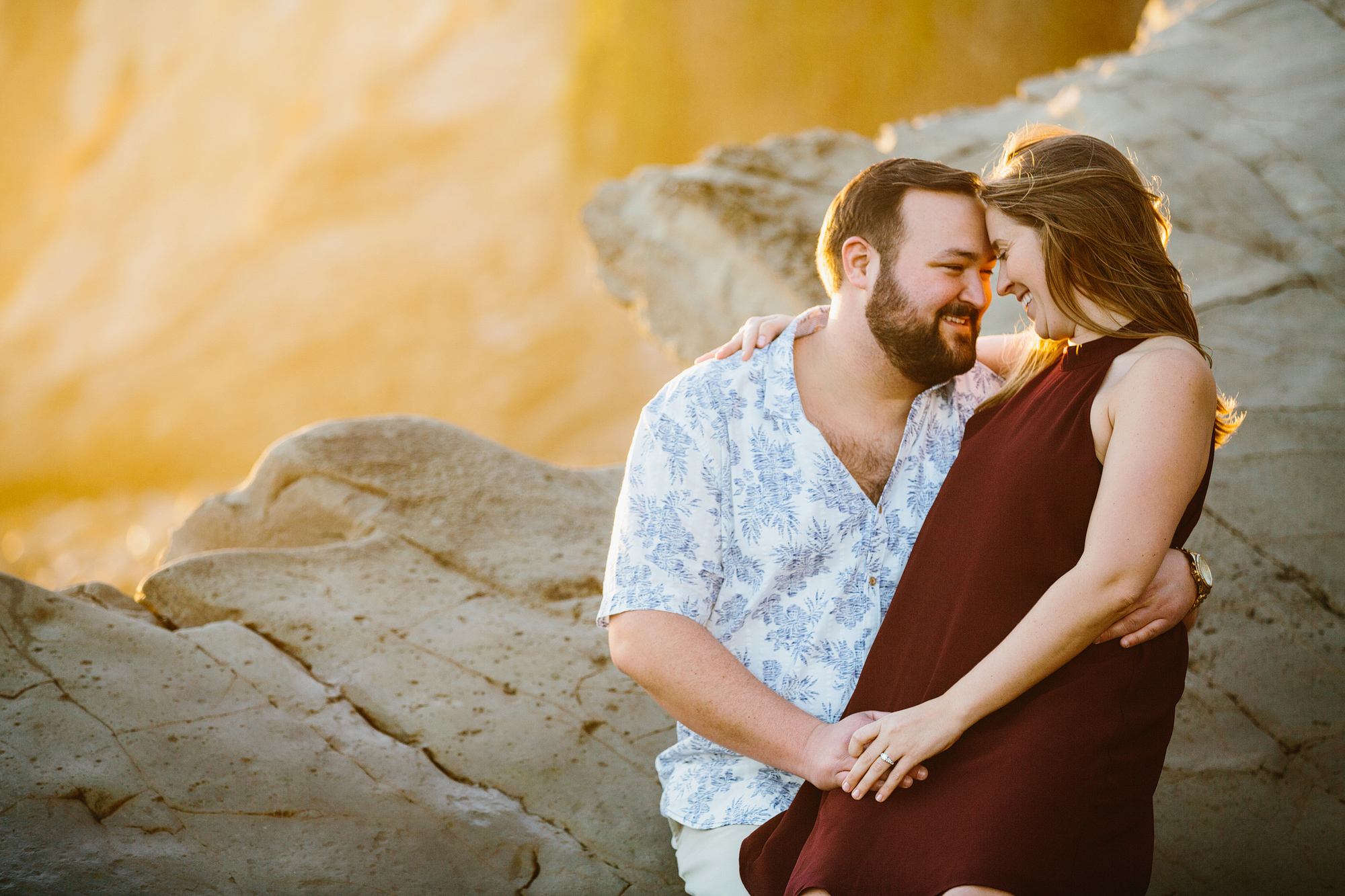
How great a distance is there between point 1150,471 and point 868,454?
2.37ft

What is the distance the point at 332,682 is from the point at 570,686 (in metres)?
0.67

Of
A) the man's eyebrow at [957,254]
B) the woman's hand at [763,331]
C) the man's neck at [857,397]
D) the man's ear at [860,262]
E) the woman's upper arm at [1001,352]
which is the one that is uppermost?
the man's ear at [860,262]

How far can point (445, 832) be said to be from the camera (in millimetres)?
2588

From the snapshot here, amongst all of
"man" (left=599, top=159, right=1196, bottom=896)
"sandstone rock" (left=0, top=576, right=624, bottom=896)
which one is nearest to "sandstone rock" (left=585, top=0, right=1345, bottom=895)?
"man" (left=599, top=159, right=1196, bottom=896)

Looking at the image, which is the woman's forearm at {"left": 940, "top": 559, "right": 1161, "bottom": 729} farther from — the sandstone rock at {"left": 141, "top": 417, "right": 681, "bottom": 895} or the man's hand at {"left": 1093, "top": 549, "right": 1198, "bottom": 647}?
the sandstone rock at {"left": 141, "top": 417, "right": 681, "bottom": 895}

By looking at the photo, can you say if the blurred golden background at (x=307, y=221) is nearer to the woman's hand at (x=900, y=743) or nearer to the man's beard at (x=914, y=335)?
the man's beard at (x=914, y=335)

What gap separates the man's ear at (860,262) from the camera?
2.41 m

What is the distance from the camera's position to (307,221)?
67.6 ft

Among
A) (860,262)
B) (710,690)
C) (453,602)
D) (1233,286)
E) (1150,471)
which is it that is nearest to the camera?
(1150,471)

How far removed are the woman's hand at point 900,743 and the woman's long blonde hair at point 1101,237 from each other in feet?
2.65

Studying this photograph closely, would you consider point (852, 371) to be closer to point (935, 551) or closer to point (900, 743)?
point (935, 551)

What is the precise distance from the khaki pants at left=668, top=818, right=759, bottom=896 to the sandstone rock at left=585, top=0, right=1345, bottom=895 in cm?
136

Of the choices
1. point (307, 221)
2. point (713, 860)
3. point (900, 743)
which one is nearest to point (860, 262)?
point (900, 743)

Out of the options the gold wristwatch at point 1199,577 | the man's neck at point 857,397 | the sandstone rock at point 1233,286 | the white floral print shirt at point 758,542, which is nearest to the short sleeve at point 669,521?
the white floral print shirt at point 758,542
